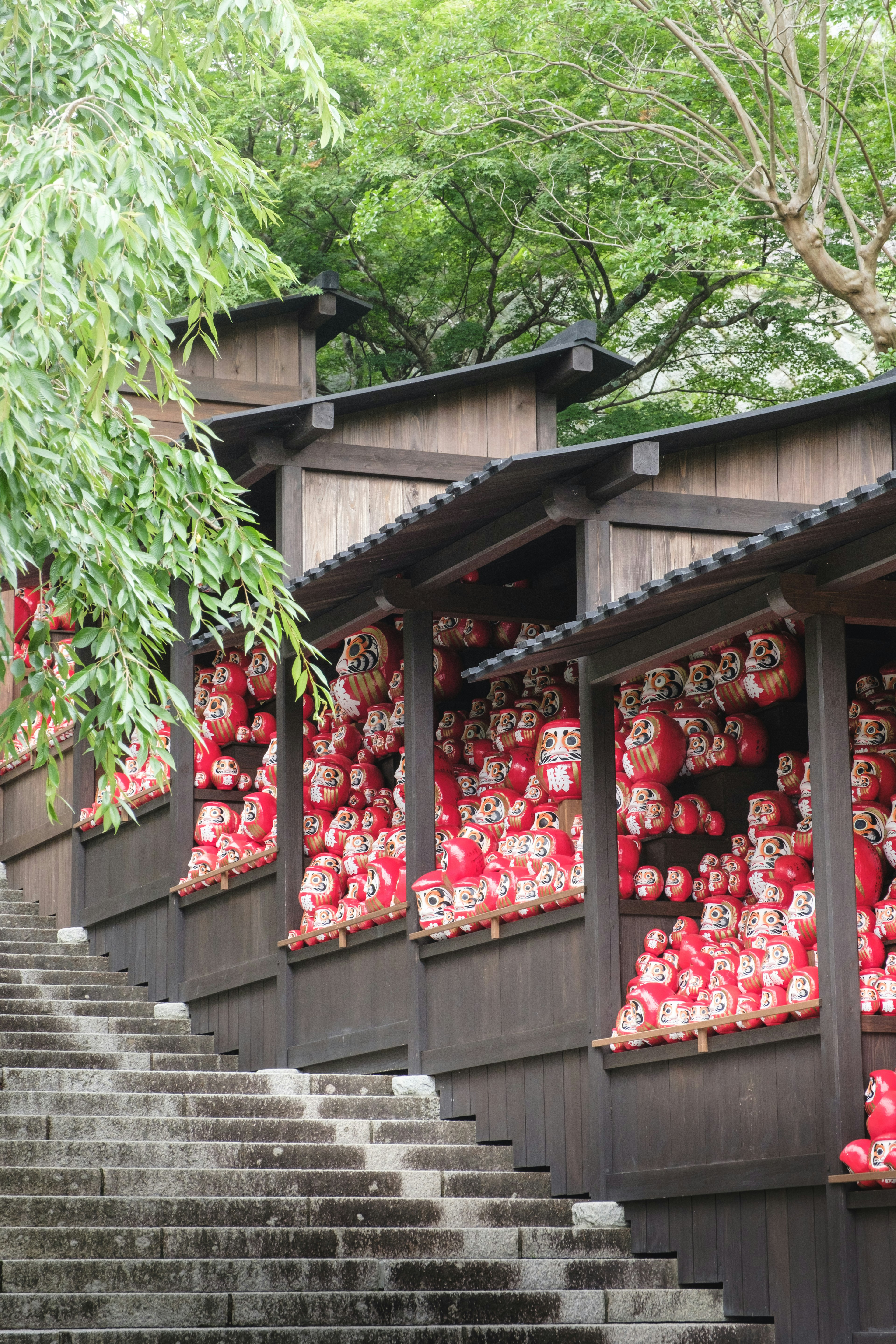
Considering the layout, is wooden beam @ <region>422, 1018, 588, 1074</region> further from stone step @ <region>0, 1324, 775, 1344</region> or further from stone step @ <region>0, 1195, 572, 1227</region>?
stone step @ <region>0, 1324, 775, 1344</region>

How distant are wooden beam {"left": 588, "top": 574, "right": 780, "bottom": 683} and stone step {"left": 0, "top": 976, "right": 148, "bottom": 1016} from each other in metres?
5.02

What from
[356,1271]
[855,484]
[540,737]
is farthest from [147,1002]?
[855,484]

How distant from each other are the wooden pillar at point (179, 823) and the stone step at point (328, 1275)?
500 cm

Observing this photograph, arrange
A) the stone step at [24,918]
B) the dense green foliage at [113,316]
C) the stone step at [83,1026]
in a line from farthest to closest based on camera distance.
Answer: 1. the stone step at [24,918]
2. the stone step at [83,1026]
3. the dense green foliage at [113,316]

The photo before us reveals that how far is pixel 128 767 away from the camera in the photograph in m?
13.6

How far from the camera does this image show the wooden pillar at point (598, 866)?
28.0 feet

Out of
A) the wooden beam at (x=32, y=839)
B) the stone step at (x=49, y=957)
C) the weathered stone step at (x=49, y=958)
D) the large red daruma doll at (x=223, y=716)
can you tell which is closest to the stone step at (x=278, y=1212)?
the large red daruma doll at (x=223, y=716)

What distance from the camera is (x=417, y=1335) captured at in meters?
6.87

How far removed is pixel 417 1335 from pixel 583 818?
2904 millimetres

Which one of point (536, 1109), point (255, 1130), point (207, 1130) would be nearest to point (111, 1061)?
point (207, 1130)

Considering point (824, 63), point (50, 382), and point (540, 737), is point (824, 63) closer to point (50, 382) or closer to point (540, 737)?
point (540, 737)

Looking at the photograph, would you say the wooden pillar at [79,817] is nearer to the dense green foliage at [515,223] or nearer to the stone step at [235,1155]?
the stone step at [235,1155]

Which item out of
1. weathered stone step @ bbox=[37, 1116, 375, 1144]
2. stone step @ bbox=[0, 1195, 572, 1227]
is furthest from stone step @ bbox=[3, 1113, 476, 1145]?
stone step @ bbox=[0, 1195, 572, 1227]

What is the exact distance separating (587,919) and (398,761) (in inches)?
126
